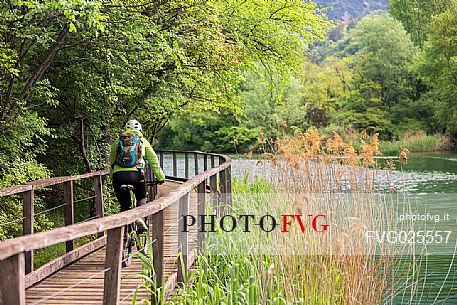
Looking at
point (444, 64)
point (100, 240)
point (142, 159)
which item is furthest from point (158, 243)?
point (444, 64)

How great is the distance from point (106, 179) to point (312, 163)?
6.28m

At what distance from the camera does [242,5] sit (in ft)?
54.4

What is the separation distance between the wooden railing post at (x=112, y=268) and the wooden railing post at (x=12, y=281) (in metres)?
1.31

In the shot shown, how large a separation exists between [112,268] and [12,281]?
1.35 meters

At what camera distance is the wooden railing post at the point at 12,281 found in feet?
8.50

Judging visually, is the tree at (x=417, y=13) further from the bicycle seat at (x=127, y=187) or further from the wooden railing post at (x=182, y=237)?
the wooden railing post at (x=182, y=237)

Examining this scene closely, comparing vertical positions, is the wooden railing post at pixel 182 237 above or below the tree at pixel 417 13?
below

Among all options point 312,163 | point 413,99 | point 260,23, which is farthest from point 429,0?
point 312,163

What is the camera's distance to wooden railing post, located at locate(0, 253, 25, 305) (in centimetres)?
259

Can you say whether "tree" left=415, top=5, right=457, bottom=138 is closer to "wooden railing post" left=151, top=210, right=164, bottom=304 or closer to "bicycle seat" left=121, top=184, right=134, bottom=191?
"bicycle seat" left=121, top=184, right=134, bottom=191

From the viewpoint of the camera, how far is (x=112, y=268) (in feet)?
12.9

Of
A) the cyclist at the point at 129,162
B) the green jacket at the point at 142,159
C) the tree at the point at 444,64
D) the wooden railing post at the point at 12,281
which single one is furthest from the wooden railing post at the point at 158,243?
the tree at the point at 444,64

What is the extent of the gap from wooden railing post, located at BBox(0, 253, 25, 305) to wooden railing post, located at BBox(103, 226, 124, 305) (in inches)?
51.6

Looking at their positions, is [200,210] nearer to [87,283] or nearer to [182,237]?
[182,237]
